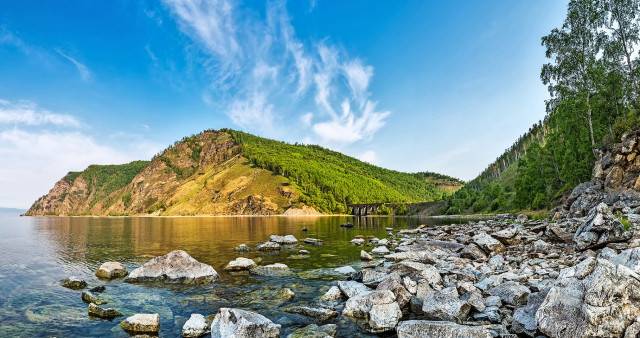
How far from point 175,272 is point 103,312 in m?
6.88

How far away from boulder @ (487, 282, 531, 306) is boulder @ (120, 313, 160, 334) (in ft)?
48.4

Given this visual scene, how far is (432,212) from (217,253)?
159 m

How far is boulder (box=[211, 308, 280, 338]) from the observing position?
10.4 m

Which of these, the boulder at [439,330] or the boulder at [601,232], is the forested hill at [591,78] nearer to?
the boulder at [601,232]

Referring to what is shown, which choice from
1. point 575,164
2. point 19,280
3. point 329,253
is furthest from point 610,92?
point 19,280

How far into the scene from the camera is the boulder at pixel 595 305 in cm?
841

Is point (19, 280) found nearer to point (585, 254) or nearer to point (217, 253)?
point (217, 253)

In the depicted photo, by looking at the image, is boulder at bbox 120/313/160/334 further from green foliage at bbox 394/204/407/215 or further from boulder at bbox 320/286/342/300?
green foliage at bbox 394/204/407/215

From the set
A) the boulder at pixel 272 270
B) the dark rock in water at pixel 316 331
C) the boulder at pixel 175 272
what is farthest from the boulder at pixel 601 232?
the boulder at pixel 175 272

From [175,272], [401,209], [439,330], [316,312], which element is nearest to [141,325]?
[316,312]

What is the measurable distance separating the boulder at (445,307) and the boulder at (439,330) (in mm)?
2065

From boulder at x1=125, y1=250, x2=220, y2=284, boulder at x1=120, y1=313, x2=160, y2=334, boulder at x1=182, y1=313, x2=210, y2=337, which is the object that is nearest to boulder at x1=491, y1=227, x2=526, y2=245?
boulder at x1=125, y1=250, x2=220, y2=284

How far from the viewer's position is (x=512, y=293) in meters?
12.8

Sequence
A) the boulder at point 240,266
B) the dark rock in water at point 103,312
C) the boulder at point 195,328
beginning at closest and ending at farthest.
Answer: the boulder at point 195,328
the dark rock in water at point 103,312
the boulder at point 240,266
